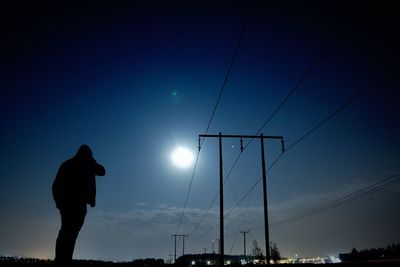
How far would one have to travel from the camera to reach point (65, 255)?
4746 millimetres

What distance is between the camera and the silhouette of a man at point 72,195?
478cm

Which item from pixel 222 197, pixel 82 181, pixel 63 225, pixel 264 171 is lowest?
pixel 63 225

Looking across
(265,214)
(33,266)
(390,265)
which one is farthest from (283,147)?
(33,266)

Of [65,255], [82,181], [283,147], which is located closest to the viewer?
[65,255]

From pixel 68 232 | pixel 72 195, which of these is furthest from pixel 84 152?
pixel 68 232

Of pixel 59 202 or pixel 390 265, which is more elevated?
pixel 59 202

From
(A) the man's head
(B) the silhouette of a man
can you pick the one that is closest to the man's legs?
(B) the silhouette of a man

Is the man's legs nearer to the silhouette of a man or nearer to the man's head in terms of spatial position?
the silhouette of a man

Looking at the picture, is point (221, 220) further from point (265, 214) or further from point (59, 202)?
point (59, 202)

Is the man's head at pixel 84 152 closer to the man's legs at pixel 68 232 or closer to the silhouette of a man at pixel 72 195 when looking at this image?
the silhouette of a man at pixel 72 195

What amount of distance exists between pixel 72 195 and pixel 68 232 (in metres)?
0.54

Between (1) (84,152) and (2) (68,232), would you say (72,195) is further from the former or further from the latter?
(1) (84,152)

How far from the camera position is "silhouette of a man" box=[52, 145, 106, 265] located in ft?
15.7

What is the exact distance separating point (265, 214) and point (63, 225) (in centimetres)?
2058
